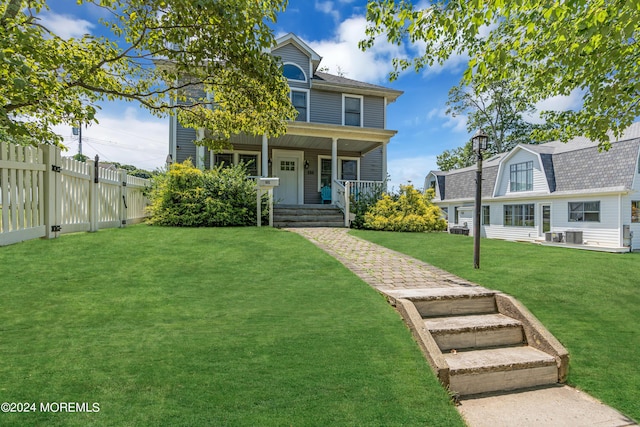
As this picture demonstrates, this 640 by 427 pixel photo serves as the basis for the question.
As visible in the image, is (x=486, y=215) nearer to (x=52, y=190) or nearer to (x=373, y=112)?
(x=373, y=112)

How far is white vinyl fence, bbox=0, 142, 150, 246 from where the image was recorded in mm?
3980

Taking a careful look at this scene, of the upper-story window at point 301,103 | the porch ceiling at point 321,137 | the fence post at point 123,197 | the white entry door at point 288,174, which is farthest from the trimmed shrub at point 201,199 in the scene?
the upper-story window at point 301,103

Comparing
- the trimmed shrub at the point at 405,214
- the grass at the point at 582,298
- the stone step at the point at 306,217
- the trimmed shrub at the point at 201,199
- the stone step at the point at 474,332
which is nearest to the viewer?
the grass at the point at 582,298

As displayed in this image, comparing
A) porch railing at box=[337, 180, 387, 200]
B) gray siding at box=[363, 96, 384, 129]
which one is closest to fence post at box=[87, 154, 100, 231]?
porch railing at box=[337, 180, 387, 200]

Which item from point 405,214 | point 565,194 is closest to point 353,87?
point 405,214

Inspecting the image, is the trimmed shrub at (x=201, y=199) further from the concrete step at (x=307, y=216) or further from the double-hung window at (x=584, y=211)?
the double-hung window at (x=584, y=211)

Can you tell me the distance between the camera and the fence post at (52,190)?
482 cm

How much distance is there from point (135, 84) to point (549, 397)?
26.1 ft

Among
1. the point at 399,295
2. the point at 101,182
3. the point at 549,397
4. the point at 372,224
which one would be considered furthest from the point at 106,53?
the point at 372,224

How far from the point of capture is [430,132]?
74.8 feet

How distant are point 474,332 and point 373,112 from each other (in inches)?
558

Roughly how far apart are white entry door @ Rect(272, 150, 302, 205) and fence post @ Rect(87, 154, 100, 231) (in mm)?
8800

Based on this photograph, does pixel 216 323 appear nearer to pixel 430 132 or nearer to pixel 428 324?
pixel 428 324

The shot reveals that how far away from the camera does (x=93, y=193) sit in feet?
21.7
